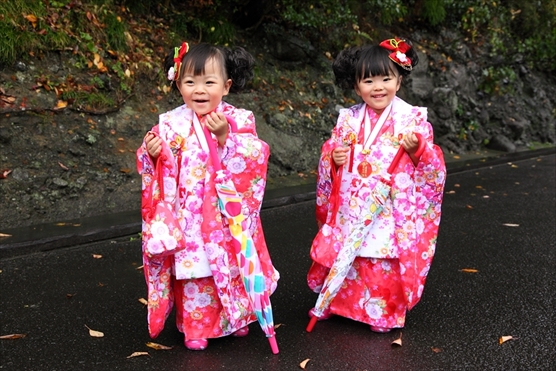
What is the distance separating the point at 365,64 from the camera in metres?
3.72

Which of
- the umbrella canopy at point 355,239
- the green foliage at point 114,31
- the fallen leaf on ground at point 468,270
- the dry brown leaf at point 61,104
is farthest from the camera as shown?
the green foliage at point 114,31

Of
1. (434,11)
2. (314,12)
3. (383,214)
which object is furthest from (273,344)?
(434,11)

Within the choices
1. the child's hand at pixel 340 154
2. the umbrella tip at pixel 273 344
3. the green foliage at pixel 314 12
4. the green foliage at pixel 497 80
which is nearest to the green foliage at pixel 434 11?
the green foliage at pixel 497 80

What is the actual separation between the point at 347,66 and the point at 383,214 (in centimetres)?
89

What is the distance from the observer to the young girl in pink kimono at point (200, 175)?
3.39 m

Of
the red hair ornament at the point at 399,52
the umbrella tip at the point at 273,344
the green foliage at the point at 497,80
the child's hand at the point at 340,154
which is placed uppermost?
the red hair ornament at the point at 399,52

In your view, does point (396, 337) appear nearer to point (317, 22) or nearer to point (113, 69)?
point (113, 69)

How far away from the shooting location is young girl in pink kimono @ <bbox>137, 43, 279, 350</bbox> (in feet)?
11.1

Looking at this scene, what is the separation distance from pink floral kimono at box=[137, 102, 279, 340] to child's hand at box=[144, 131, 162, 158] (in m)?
0.06

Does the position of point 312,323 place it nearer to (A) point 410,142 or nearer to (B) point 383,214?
Answer: (B) point 383,214

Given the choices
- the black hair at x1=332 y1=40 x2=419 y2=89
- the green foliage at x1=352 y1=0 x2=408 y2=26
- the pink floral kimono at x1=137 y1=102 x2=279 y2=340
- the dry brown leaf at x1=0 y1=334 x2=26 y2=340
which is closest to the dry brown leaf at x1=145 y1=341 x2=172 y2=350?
the pink floral kimono at x1=137 y1=102 x2=279 y2=340

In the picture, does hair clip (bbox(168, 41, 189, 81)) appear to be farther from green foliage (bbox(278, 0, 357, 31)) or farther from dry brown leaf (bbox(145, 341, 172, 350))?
green foliage (bbox(278, 0, 357, 31))

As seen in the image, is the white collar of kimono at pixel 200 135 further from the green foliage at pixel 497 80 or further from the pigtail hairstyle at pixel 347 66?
the green foliage at pixel 497 80

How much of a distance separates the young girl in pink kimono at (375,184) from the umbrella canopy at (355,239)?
0.03 m
